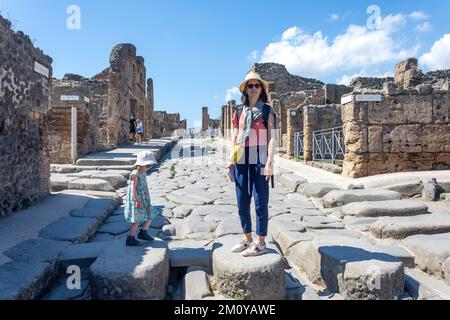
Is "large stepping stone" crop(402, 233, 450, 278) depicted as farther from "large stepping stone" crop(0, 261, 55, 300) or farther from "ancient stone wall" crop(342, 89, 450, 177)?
"ancient stone wall" crop(342, 89, 450, 177)

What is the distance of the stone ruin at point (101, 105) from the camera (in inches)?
355

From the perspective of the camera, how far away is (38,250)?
9.65 ft

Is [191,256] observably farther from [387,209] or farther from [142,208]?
[387,209]

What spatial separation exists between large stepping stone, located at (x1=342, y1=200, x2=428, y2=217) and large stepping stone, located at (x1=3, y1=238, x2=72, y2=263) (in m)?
3.42

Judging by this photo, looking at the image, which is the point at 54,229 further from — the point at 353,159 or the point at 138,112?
the point at 138,112

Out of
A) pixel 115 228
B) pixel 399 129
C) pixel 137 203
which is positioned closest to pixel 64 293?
pixel 137 203

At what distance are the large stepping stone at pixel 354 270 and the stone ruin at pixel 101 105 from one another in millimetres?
4895

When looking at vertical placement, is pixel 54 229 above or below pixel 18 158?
below

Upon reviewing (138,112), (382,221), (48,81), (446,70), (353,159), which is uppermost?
(446,70)

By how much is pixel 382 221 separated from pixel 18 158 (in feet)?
14.8

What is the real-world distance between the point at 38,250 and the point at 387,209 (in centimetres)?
391

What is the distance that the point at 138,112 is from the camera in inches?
833
